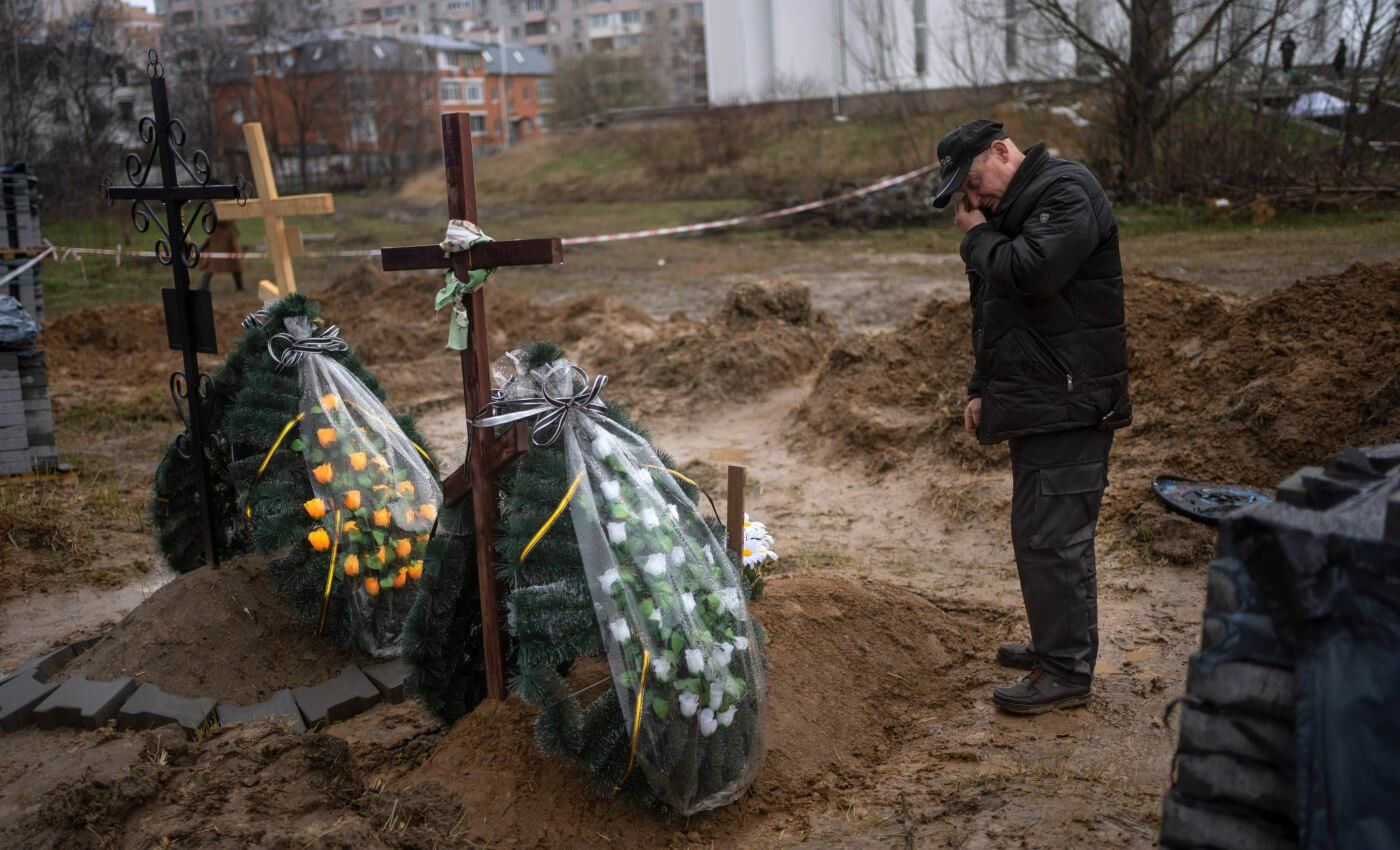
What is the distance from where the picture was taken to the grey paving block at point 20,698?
425 centimetres

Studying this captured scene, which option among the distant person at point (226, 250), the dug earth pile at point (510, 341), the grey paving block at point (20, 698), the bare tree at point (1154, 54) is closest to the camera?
the grey paving block at point (20, 698)

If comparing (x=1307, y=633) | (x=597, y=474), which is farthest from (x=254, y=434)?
(x=1307, y=633)

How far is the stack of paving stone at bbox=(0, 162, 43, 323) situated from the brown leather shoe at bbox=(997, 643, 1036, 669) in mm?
11770

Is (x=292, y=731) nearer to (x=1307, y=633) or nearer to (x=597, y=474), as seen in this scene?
(x=597, y=474)

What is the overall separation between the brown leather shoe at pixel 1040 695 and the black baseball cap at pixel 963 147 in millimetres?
1683

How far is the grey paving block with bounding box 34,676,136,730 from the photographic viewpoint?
418cm

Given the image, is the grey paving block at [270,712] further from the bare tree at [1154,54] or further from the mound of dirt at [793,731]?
the bare tree at [1154,54]

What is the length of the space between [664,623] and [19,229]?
12.4 meters

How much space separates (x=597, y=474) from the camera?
3.38 meters

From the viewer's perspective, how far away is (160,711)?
4.18 m

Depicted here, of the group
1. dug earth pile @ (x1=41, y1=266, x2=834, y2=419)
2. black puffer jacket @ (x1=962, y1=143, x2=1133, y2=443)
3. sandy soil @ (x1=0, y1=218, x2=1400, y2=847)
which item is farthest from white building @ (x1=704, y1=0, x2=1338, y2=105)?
black puffer jacket @ (x1=962, y1=143, x2=1133, y2=443)

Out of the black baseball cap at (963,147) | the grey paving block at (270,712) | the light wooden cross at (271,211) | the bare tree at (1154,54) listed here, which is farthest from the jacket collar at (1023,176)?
the bare tree at (1154,54)

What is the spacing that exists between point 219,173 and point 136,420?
24.7m

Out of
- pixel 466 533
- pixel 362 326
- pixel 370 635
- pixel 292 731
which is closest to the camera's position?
pixel 466 533
